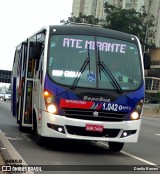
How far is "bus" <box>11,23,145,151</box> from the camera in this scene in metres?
11.1

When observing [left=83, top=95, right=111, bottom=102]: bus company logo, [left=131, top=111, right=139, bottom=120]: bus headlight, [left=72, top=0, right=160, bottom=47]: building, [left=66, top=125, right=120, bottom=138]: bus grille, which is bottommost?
[left=66, top=125, right=120, bottom=138]: bus grille

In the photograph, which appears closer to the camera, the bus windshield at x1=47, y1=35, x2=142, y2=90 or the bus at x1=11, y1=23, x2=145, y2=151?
the bus at x1=11, y1=23, x2=145, y2=151

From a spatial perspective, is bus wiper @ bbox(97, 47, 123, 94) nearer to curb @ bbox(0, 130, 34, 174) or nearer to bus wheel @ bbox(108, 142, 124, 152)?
bus wheel @ bbox(108, 142, 124, 152)

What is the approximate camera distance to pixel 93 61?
1170cm

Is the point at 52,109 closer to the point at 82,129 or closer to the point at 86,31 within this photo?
the point at 82,129

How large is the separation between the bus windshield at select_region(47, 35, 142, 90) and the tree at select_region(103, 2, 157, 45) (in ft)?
258

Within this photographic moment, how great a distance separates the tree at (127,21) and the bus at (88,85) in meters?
78.7

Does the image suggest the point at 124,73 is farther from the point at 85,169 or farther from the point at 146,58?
the point at 85,169

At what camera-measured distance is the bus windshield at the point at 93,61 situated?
11445 millimetres

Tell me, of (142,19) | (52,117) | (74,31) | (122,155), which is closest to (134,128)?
(122,155)

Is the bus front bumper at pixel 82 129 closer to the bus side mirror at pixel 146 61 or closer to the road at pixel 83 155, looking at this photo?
the road at pixel 83 155

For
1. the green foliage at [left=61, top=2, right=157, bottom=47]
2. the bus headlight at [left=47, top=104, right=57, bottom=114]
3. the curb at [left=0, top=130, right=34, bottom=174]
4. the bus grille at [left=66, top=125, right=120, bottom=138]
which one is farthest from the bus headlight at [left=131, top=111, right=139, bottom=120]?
the green foliage at [left=61, top=2, right=157, bottom=47]

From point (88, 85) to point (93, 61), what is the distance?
2.18ft

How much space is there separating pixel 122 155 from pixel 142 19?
277ft
